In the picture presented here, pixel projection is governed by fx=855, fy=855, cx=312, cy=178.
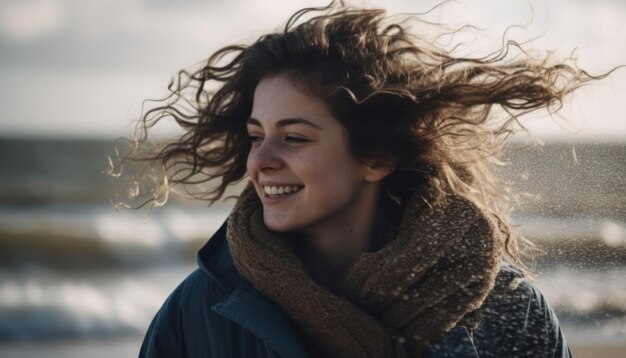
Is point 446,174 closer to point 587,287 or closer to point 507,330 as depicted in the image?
point 507,330

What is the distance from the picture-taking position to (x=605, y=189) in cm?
387

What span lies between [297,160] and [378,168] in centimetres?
38

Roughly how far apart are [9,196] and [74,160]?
8.39m

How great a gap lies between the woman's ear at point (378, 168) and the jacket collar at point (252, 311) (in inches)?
24.1

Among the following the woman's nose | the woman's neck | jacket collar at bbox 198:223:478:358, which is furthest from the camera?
the woman's neck

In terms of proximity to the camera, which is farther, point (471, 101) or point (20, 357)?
point (20, 357)

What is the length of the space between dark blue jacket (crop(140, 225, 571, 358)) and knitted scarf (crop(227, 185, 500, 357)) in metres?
0.06

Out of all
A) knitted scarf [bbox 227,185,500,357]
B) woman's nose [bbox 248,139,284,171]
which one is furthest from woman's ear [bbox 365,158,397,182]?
woman's nose [bbox 248,139,284,171]

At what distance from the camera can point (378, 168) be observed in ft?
10.6

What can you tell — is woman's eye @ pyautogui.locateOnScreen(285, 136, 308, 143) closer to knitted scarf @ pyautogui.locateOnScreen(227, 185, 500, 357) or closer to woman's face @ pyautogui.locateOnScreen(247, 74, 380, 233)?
woman's face @ pyautogui.locateOnScreen(247, 74, 380, 233)

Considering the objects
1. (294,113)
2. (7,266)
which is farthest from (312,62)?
(7,266)

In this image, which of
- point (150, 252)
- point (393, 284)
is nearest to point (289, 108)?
point (393, 284)

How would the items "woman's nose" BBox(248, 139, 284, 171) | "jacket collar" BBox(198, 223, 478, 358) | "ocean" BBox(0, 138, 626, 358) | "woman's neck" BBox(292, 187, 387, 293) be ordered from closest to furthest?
"jacket collar" BBox(198, 223, 478, 358), "woman's nose" BBox(248, 139, 284, 171), "woman's neck" BBox(292, 187, 387, 293), "ocean" BBox(0, 138, 626, 358)

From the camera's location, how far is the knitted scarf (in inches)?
113
